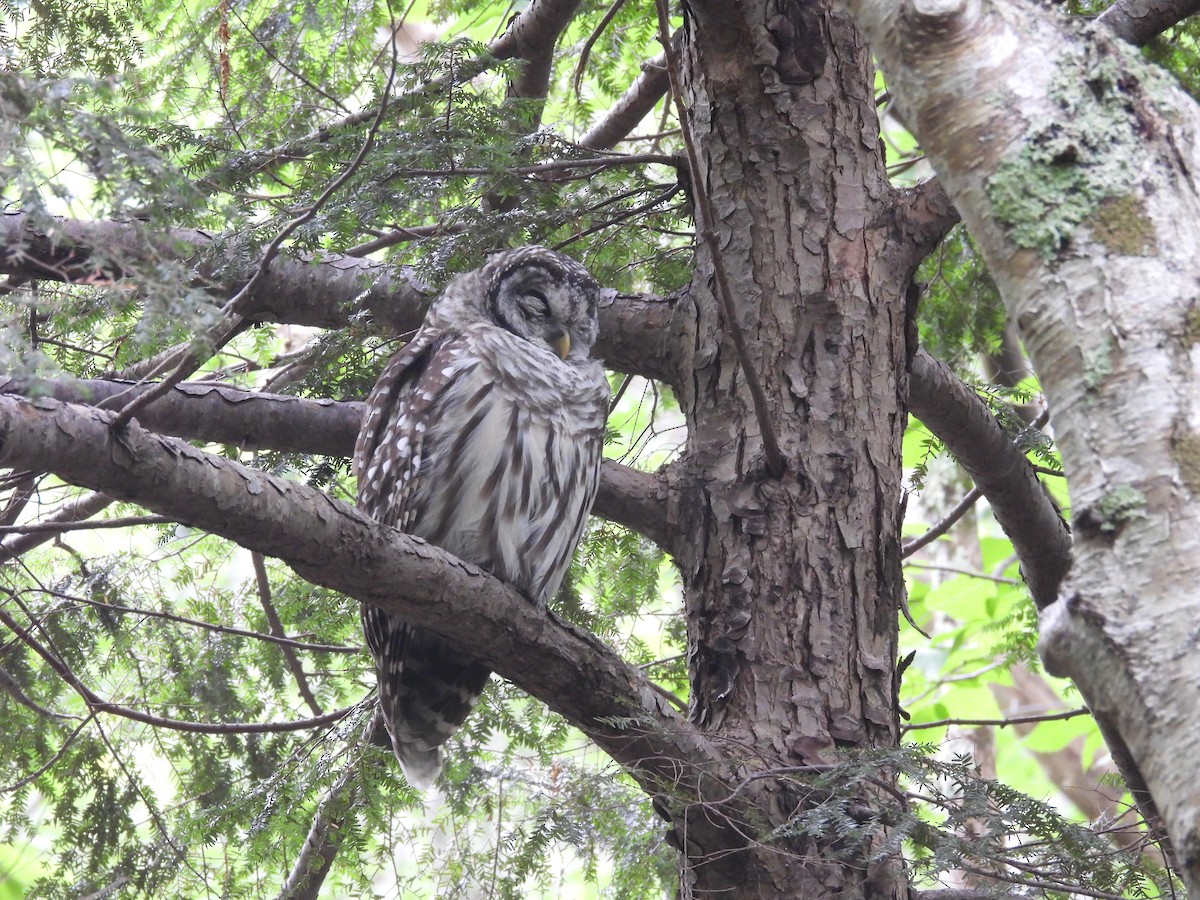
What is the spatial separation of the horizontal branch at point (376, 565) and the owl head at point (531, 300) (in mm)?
1251

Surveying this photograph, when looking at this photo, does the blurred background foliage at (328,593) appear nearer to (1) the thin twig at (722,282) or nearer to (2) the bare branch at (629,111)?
(2) the bare branch at (629,111)

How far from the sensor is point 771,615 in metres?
2.82

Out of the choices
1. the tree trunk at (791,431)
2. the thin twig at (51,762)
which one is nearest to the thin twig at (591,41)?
the tree trunk at (791,431)

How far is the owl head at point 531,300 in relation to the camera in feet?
12.2

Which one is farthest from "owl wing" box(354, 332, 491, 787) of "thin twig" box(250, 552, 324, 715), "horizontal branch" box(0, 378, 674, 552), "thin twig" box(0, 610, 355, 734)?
"thin twig" box(250, 552, 324, 715)

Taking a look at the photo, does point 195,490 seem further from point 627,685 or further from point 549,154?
point 549,154

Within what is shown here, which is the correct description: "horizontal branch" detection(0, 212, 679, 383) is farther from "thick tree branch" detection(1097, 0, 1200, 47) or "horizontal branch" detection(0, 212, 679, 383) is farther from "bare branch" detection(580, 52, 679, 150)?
"thick tree branch" detection(1097, 0, 1200, 47)

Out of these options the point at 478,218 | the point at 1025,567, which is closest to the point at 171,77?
the point at 478,218

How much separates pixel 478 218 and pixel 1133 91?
2095mm

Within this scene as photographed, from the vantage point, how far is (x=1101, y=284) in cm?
139

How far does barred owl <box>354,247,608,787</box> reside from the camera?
3.51 meters

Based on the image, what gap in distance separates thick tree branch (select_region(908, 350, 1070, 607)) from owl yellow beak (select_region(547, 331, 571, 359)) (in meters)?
1.07

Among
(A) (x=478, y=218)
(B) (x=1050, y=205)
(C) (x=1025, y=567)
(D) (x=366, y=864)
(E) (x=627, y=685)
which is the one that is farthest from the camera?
(D) (x=366, y=864)

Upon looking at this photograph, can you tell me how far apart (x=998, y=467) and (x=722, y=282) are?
1316 millimetres
